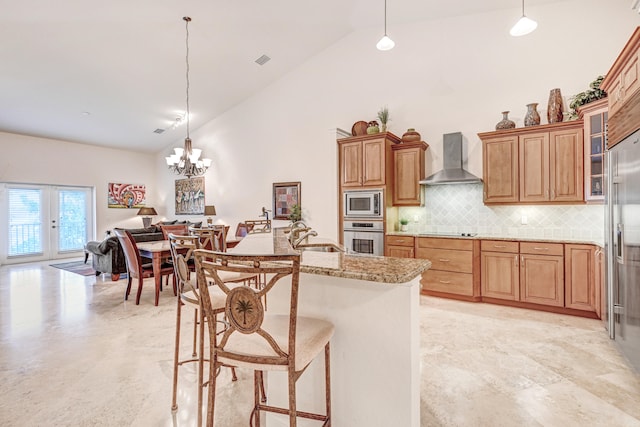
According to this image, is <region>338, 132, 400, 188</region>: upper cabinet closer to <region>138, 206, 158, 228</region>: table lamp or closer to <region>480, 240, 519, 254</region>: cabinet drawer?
<region>480, 240, 519, 254</region>: cabinet drawer

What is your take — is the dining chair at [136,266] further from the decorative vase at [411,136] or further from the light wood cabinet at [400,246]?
the decorative vase at [411,136]

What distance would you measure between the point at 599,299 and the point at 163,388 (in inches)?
166

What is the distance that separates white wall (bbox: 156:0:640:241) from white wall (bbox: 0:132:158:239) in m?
3.31

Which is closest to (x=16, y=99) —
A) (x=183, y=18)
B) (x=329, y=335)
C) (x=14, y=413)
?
(x=183, y=18)

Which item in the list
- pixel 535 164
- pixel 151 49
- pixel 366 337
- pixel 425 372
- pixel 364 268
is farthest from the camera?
pixel 151 49

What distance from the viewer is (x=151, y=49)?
4.79m

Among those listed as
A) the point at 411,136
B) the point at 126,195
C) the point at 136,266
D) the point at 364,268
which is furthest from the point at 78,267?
the point at 364,268

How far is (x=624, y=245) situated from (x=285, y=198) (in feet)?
16.2

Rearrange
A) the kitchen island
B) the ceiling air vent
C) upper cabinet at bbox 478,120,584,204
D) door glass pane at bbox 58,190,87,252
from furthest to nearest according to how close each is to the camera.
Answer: door glass pane at bbox 58,190,87,252 → the ceiling air vent → upper cabinet at bbox 478,120,584,204 → the kitchen island

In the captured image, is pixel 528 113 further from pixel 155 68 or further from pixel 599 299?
pixel 155 68

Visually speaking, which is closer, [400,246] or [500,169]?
[500,169]

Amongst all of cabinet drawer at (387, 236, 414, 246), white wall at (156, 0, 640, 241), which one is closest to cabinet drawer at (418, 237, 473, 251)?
cabinet drawer at (387, 236, 414, 246)

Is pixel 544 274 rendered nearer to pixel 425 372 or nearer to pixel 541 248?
pixel 541 248

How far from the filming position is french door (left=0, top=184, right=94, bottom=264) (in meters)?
6.81
